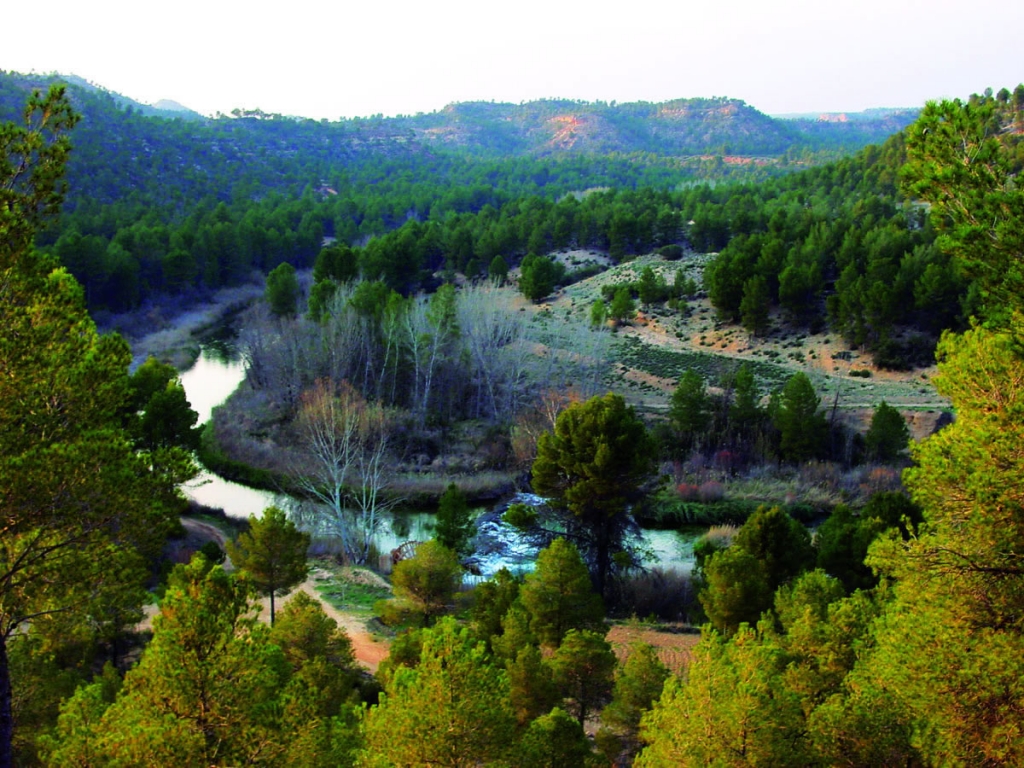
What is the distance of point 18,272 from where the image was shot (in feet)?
23.9

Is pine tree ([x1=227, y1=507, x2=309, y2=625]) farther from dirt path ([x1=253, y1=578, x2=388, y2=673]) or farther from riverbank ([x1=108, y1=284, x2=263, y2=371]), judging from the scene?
riverbank ([x1=108, y1=284, x2=263, y2=371])

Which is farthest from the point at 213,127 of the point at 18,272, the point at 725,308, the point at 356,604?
the point at 18,272

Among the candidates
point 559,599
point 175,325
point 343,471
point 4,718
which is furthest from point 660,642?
point 175,325

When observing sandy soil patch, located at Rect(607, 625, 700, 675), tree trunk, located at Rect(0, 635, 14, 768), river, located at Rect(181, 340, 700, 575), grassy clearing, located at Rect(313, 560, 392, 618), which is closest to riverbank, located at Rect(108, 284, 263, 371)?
river, located at Rect(181, 340, 700, 575)

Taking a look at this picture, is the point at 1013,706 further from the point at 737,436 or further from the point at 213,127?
the point at 213,127

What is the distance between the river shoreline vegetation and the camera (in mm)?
7188

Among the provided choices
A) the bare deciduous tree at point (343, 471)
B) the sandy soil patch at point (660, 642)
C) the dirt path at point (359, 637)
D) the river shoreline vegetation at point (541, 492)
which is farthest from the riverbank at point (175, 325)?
the sandy soil patch at point (660, 642)

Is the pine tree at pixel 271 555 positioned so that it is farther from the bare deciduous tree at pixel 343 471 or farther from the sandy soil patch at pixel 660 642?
the sandy soil patch at pixel 660 642

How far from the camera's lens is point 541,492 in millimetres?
20688

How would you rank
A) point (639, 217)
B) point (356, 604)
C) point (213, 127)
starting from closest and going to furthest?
point (356, 604)
point (639, 217)
point (213, 127)

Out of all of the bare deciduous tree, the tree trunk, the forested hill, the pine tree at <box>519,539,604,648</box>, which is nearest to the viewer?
the tree trunk

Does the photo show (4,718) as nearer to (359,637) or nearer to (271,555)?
(271,555)

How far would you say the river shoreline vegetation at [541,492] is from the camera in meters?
7.19

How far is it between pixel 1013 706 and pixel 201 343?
4846 centimetres
